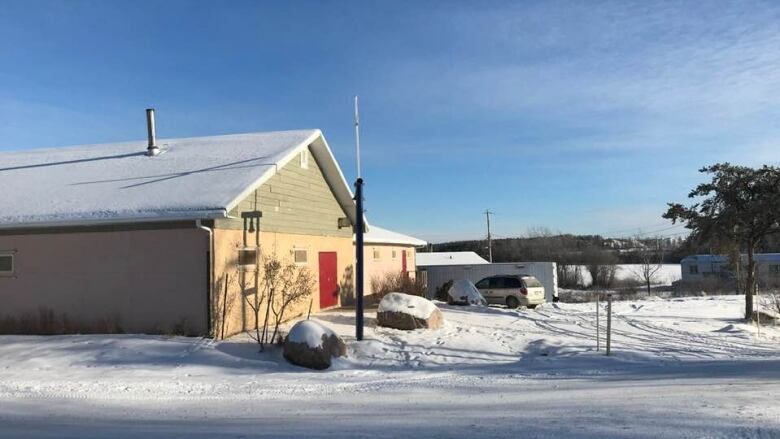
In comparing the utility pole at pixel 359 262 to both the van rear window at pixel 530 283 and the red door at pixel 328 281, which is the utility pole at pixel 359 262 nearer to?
the red door at pixel 328 281

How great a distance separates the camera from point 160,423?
24.5 ft

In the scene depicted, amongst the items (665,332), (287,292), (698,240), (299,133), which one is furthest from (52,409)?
(698,240)

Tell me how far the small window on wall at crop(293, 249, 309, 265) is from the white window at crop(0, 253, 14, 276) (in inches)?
259

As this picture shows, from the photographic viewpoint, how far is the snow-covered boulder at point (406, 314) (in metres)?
15.5

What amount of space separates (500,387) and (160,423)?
4.96 meters

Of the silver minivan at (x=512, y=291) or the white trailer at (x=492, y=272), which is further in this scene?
the white trailer at (x=492, y=272)

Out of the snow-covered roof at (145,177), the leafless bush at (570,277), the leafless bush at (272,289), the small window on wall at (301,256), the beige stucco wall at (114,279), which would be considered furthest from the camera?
the leafless bush at (570,277)

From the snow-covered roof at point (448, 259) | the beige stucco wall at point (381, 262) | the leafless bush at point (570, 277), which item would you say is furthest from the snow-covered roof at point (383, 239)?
the leafless bush at point (570, 277)

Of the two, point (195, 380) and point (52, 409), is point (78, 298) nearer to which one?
point (195, 380)

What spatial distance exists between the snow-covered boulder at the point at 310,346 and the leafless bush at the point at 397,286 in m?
10.2

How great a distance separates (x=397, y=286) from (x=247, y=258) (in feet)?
29.5

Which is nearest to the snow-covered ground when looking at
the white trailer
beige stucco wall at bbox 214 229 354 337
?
the white trailer

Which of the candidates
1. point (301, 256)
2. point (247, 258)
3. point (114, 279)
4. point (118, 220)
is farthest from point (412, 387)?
point (301, 256)

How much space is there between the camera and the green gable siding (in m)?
15.3
